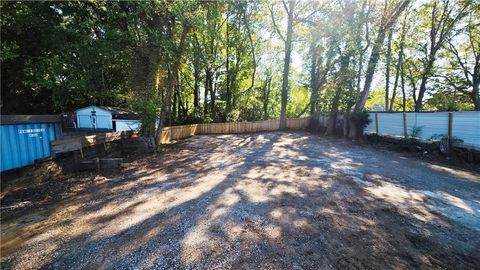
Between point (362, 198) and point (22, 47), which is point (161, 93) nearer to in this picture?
point (22, 47)

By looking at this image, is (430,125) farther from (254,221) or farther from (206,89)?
(206,89)

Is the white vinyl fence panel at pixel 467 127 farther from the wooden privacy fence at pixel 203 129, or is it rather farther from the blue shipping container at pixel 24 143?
the blue shipping container at pixel 24 143

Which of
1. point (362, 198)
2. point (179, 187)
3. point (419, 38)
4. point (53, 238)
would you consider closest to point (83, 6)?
point (179, 187)

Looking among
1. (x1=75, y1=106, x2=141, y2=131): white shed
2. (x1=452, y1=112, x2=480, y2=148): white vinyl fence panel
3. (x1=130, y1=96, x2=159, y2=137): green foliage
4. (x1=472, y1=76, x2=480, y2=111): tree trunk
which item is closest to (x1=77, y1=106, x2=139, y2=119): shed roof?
(x1=75, y1=106, x2=141, y2=131): white shed

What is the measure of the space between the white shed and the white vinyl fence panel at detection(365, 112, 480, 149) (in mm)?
15022

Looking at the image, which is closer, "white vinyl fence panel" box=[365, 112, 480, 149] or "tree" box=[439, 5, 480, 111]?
"white vinyl fence panel" box=[365, 112, 480, 149]

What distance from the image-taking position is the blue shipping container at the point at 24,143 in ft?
16.8

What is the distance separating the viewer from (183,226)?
3.41m

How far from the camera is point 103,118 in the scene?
15766 millimetres

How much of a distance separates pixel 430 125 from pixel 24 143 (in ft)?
42.0

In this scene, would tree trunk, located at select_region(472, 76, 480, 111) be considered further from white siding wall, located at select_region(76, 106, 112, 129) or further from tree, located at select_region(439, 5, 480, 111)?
white siding wall, located at select_region(76, 106, 112, 129)

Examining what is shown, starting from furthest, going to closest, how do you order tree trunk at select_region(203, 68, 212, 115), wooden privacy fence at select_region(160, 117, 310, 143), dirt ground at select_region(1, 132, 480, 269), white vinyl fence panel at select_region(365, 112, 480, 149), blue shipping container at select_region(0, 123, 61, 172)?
tree trunk at select_region(203, 68, 212, 115), wooden privacy fence at select_region(160, 117, 310, 143), white vinyl fence panel at select_region(365, 112, 480, 149), blue shipping container at select_region(0, 123, 61, 172), dirt ground at select_region(1, 132, 480, 269)

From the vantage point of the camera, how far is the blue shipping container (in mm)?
5105

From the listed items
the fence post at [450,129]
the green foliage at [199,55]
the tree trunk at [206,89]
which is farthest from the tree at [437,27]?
the tree trunk at [206,89]
